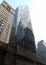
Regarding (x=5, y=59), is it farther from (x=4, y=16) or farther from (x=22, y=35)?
(x=22, y=35)

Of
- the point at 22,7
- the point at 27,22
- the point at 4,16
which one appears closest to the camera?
the point at 4,16

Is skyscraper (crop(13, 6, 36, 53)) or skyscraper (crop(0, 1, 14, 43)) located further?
Result: skyscraper (crop(13, 6, 36, 53))

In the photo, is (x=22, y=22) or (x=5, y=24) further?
(x=22, y=22)

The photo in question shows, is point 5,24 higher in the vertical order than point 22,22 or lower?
lower

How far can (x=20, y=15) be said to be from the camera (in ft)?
480

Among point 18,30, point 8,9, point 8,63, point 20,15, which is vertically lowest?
point 8,63

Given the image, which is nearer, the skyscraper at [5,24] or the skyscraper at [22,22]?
the skyscraper at [5,24]

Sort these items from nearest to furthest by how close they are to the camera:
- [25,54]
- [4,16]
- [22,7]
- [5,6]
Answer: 1. [25,54]
2. [4,16]
3. [5,6]
4. [22,7]

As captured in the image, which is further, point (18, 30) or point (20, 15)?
point (20, 15)

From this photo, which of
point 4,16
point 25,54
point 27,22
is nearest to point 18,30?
point 27,22

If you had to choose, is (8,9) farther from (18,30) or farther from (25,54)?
(25,54)

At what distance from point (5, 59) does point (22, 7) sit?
159 metres

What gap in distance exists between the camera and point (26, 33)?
114 metres

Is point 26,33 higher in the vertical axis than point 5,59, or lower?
higher
